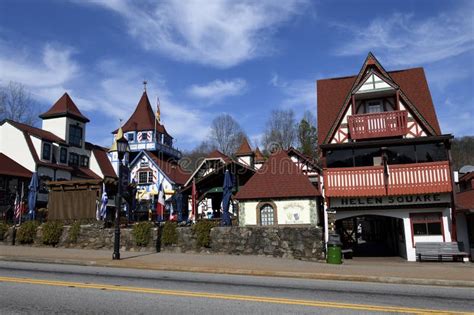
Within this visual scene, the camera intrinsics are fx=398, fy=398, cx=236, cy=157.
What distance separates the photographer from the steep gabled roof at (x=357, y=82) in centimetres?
2314

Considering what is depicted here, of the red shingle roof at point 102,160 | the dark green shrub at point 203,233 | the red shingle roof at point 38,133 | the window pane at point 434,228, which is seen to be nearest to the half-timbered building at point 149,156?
the red shingle roof at point 102,160

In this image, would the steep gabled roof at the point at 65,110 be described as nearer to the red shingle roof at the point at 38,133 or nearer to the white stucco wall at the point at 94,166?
the red shingle roof at the point at 38,133

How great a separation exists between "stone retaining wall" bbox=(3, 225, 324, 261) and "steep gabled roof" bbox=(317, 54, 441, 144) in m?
8.27

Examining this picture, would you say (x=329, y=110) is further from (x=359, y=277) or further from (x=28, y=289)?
(x=28, y=289)

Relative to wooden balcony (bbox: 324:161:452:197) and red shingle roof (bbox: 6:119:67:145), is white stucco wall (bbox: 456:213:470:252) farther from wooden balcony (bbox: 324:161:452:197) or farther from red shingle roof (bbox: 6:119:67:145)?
red shingle roof (bbox: 6:119:67:145)

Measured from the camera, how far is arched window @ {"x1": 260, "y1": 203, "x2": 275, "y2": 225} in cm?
2333

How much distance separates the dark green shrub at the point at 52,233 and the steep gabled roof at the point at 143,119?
3544cm

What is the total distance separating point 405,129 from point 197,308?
742 inches

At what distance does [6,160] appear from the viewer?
37281mm

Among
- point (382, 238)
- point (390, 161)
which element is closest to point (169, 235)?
point (390, 161)

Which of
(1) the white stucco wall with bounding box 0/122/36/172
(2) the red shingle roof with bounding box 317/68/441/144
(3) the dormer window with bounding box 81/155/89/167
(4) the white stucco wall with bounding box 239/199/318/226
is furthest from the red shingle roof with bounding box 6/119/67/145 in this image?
(2) the red shingle roof with bounding box 317/68/441/144

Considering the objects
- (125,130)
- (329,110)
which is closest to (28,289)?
(329,110)

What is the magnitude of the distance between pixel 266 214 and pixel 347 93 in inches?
378

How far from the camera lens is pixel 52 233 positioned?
19.5 metres
